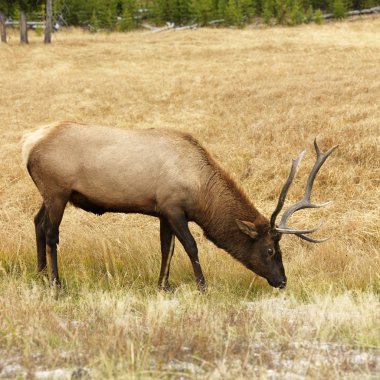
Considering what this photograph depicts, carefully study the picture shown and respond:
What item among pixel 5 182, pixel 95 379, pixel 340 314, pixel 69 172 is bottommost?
pixel 5 182

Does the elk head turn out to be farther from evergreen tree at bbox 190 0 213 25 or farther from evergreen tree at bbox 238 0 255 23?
evergreen tree at bbox 238 0 255 23

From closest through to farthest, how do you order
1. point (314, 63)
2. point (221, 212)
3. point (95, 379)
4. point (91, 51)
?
point (95, 379)
point (221, 212)
point (314, 63)
point (91, 51)

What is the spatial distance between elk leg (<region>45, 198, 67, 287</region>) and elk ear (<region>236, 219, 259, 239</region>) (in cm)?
186

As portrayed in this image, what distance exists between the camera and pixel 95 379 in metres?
3.09

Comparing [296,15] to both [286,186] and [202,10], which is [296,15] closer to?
[202,10]

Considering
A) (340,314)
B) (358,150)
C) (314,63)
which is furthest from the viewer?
(314,63)

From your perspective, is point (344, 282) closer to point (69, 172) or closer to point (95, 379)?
point (69, 172)

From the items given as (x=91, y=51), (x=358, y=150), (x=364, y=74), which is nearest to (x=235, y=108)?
(x=364, y=74)

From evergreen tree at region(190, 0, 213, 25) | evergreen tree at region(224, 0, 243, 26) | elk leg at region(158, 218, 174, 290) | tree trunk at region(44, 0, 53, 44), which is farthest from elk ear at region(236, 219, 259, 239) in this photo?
evergreen tree at region(190, 0, 213, 25)

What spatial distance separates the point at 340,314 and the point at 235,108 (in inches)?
528

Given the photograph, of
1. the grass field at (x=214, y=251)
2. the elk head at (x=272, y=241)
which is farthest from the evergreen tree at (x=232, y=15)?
the elk head at (x=272, y=241)

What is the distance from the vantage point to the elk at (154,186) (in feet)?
20.2

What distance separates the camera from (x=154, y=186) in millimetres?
6172

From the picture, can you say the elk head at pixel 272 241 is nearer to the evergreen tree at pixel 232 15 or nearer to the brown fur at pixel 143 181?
the brown fur at pixel 143 181
